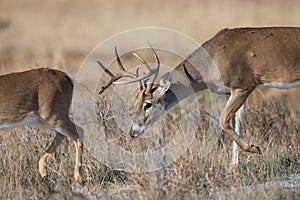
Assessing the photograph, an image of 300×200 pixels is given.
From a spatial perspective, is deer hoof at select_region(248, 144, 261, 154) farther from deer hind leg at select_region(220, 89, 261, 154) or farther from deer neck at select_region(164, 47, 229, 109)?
deer neck at select_region(164, 47, 229, 109)

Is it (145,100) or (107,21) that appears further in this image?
(107,21)

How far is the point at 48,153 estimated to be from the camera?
8.66 metres

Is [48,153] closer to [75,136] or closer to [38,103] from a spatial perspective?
[75,136]

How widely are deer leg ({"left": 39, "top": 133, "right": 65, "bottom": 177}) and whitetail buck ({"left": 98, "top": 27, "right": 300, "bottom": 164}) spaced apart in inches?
34.4

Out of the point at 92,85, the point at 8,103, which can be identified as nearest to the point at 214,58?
the point at 8,103

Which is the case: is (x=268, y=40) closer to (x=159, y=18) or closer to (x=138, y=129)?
(x=138, y=129)

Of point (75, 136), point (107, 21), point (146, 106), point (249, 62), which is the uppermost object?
point (249, 62)

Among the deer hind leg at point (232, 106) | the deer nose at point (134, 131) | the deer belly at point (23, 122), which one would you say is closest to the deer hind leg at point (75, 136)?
the deer belly at point (23, 122)

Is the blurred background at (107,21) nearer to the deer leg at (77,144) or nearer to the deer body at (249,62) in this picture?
the deer leg at (77,144)

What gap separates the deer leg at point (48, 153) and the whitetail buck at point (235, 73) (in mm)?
875

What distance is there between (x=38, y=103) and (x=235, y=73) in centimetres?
235

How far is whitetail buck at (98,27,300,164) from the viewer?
895cm

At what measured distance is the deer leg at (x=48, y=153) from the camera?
8.37 m

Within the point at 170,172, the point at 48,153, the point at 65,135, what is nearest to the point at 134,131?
the point at 65,135
